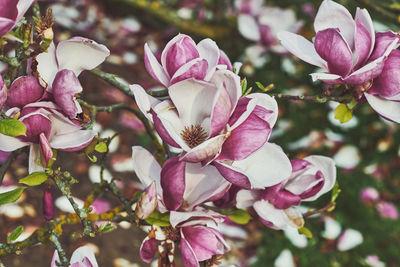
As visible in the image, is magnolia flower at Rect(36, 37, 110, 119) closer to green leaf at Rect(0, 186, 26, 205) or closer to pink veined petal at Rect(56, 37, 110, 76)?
pink veined petal at Rect(56, 37, 110, 76)

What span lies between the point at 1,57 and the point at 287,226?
18.8 inches

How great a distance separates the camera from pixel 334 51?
0.66m

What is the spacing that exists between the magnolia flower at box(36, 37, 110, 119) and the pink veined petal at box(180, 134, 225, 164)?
157mm

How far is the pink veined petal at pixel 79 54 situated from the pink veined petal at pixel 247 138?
0.20 meters

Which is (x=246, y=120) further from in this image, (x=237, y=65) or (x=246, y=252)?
(x=246, y=252)

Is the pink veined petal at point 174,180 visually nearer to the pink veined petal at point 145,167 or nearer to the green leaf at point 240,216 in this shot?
the pink veined petal at point 145,167

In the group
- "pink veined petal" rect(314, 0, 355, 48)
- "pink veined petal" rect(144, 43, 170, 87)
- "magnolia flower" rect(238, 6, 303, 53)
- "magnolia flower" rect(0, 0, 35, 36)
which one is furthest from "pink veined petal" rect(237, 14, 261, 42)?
"magnolia flower" rect(0, 0, 35, 36)

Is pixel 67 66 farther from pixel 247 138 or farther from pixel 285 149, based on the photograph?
pixel 285 149

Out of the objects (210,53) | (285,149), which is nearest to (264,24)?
(285,149)

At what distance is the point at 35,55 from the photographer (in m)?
0.61

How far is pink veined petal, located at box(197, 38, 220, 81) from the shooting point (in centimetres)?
62

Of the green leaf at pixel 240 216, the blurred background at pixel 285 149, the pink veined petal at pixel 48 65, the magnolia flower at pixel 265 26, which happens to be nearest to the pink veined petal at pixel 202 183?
the green leaf at pixel 240 216

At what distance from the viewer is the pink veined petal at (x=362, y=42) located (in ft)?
2.21

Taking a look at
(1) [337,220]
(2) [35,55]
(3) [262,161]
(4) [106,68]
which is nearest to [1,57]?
(2) [35,55]
